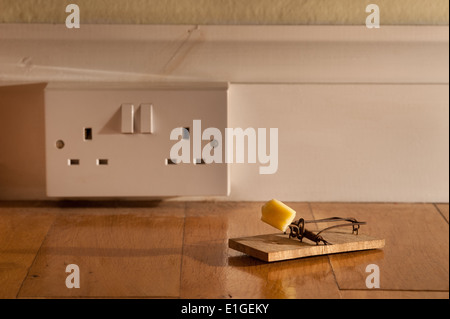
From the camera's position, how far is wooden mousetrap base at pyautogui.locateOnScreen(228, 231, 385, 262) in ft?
2.03

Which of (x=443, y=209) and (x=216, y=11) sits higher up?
(x=216, y=11)

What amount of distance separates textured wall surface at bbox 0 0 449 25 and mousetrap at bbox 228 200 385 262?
8.5 inches

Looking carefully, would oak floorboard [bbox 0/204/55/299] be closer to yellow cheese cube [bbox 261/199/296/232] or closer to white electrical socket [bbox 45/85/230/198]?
white electrical socket [bbox 45/85/230/198]

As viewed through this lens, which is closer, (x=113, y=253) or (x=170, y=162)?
(x=113, y=253)

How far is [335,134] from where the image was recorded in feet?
2.63

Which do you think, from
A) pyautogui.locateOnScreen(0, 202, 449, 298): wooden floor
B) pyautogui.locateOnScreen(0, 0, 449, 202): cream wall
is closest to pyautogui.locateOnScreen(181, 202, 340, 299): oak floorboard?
pyautogui.locateOnScreen(0, 202, 449, 298): wooden floor

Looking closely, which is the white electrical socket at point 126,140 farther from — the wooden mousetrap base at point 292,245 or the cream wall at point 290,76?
the wooden mousetrap base at point 292,245

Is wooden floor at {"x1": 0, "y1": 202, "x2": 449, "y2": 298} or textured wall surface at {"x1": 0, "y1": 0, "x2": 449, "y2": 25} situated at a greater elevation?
textured wall surface at {"x1": 0, "y1": 0, "x2": 449, "y2": 25}

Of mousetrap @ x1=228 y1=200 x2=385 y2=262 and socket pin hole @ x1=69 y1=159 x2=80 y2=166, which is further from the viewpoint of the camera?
socket pin hole @ x1=69 y1=159 x2=80 y2=166

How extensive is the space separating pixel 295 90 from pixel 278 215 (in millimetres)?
181

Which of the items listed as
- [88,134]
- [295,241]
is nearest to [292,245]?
[295,241]

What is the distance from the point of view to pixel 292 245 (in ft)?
2.08

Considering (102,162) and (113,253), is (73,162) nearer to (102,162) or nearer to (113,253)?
(102,162)
